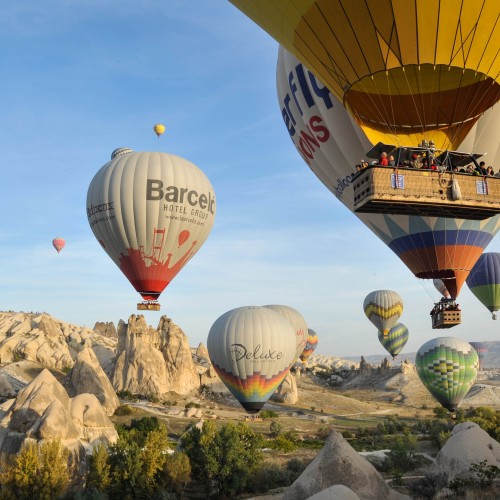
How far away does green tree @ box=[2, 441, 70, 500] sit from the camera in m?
20.5

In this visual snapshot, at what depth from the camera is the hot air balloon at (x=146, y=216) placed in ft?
106

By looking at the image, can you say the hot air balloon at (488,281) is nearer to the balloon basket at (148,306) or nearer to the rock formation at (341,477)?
the balloon basket at (148,306)

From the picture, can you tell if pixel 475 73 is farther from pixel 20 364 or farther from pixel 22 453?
pixel 20 364

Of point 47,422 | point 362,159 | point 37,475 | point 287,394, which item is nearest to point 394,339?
point 287,394

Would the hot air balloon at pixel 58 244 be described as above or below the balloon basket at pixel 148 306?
above

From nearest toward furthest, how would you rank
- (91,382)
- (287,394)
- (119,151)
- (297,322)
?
1. (119,151)
2. (91,382)
3. (297,322)
4. (287,394)

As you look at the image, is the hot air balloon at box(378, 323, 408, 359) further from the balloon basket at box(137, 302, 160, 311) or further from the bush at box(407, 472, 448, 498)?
the bush at box(407, 472, 448, 498)

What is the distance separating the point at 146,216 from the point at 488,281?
142 ft

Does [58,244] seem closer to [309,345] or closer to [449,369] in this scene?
[309,345]

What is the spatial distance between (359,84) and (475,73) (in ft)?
11.6

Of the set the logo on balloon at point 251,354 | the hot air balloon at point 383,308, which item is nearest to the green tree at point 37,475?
the logo on balloon at point 251,354

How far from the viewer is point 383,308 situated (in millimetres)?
84688

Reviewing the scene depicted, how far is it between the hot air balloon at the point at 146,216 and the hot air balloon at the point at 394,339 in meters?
64.2

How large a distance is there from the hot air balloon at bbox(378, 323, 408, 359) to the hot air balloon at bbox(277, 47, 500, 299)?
218 ft
